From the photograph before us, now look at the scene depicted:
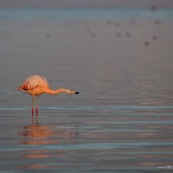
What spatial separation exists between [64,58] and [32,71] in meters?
7.50

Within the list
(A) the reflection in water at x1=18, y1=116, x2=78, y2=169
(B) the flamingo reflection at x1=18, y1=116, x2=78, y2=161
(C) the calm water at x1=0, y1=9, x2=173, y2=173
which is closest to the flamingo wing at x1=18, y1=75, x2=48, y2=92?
(C) the calm water at x1=0, y1=9, x2=173, y2=173

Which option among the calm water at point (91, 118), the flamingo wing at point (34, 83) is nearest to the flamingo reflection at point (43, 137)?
the calm water at point (91, 118)

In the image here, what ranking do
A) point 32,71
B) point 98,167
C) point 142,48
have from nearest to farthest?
point 98,167 < point 32,71 < point 142,48

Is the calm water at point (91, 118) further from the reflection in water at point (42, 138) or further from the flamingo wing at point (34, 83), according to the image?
the flamingo wing at point (34, 83)

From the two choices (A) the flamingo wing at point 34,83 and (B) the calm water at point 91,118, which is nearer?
(B) the calm water at point 91,118

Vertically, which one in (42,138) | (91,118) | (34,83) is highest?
(34,83)

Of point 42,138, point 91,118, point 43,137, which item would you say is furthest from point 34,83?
point 42,138

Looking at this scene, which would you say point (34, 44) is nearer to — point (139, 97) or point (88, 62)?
point (88, 62)

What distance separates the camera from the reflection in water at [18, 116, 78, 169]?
14234 millimetres

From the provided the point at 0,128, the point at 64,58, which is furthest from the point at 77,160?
the point at 64,58

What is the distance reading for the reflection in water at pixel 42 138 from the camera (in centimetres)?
1423

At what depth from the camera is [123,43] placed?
49750mm

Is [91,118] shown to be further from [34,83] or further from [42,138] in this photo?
[42,138]

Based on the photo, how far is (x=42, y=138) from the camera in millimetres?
16062
